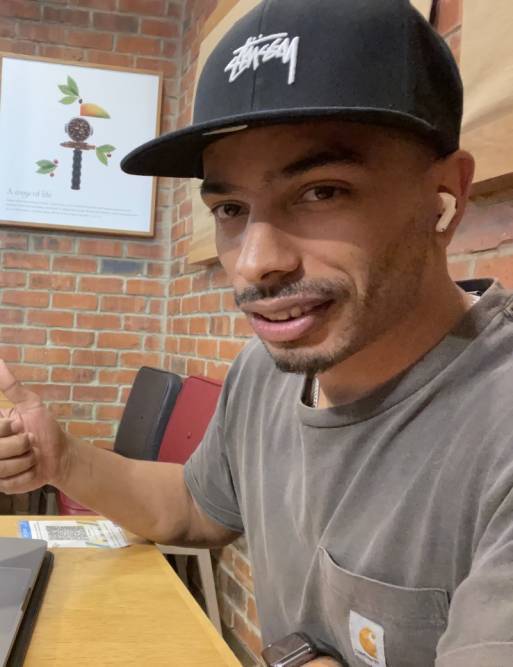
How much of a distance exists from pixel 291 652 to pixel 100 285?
258cm

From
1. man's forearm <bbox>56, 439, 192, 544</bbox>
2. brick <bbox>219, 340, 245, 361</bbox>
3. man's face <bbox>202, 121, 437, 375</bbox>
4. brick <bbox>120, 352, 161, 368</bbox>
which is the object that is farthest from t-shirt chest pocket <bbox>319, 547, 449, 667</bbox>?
brick <bbox>120, 352, 161, 368</bbox>

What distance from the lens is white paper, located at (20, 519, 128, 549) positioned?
1.11m

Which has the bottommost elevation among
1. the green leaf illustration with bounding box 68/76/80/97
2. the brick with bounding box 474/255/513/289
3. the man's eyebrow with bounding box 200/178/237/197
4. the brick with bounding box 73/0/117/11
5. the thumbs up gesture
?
the thumbs up gesture

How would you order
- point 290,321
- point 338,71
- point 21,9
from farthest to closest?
1. point 21,9
2. point 290,321
3. point 338,71

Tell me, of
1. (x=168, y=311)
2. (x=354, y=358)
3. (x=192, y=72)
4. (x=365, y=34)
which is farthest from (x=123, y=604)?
(x=192, y=72)

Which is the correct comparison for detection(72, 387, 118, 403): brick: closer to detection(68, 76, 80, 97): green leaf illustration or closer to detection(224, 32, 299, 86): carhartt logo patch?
detection(68, 76, 80, 97): green leaf illustration

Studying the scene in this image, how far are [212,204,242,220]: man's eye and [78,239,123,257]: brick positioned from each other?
239 cm

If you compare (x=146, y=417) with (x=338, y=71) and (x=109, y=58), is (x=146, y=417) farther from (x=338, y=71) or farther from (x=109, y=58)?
(x=338, y=71)

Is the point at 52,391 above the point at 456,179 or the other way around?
the other way around

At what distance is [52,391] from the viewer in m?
3.15

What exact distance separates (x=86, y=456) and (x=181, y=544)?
0.23 metres

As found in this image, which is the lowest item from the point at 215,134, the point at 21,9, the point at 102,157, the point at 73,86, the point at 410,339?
the point at 410,339

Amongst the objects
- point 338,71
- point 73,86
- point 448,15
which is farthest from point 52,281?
point 338,71

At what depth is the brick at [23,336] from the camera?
3090mm
